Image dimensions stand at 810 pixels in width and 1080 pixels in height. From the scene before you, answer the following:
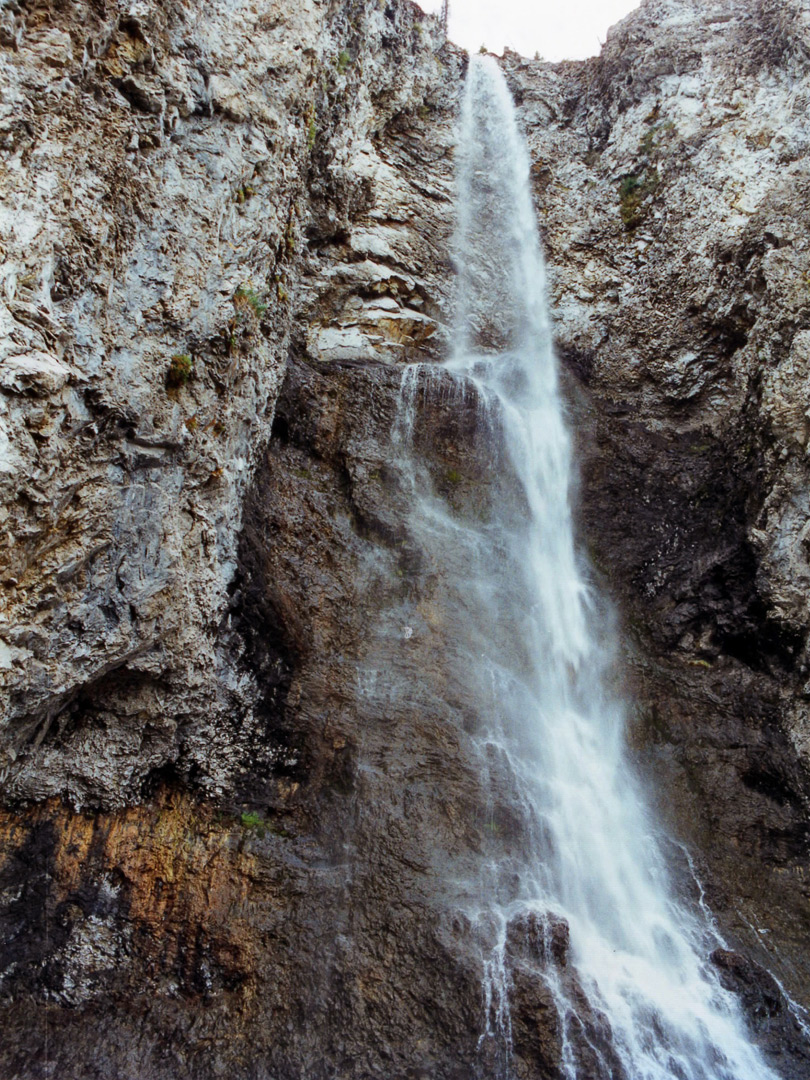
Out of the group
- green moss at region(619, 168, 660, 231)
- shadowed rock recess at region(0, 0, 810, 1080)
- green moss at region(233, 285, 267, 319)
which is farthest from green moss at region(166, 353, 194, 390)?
green moss at region(619, 168, 660, 231)

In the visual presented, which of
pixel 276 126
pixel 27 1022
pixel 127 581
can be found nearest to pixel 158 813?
pixel 27 1022

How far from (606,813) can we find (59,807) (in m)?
6.46

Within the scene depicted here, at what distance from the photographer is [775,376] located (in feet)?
32.6

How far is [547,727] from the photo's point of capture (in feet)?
29.7

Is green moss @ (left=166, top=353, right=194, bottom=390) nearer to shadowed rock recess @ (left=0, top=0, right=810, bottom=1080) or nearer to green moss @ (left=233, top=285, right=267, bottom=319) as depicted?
shadowed rock recess @ (left=0, top=0, right=810, bottom=1080)

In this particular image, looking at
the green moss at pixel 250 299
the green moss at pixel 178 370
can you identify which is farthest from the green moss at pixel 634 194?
the green moss at pixel 178 370

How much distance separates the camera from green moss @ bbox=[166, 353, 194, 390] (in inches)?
305

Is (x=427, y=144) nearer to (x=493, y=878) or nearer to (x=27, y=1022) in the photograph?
(x=493, y=878)

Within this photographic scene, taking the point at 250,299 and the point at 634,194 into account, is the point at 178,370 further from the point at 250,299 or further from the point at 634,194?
the point at 634,194

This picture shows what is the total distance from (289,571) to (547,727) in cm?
407

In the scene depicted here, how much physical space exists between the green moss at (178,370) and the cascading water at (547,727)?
4.12 metres

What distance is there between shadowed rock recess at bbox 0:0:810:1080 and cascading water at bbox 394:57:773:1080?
0.28 meters

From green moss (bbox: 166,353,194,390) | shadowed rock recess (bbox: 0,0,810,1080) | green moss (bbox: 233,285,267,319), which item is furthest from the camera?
green moss (bbox: 233,285,267,319)

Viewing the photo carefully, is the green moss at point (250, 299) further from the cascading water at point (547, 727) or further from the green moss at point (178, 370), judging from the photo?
the cascading water at point (547, 727)
